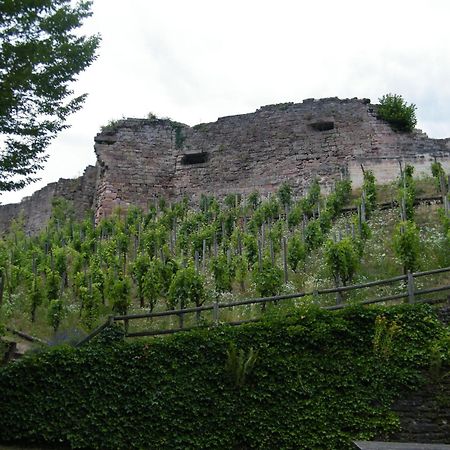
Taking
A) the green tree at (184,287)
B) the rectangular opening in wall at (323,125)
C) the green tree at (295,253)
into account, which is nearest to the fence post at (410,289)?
the green tree at (295,253)

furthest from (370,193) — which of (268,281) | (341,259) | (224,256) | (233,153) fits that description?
(233,153)

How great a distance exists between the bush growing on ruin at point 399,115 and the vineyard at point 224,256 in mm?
3457

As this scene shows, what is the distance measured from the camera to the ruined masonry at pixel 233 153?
19.6 m

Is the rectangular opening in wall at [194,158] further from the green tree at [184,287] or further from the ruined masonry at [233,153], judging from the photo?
the green tree at [184,287]

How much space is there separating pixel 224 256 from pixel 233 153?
8.59m

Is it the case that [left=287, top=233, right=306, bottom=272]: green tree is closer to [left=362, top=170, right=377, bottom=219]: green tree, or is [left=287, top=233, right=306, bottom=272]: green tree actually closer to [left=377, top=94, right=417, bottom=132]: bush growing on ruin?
[left=362, top=170, right=377, bottom=219]: green tree

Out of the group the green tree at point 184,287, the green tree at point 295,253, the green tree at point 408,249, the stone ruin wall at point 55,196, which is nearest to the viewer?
the green tree at point 408,249

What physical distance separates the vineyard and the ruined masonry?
1474 mm

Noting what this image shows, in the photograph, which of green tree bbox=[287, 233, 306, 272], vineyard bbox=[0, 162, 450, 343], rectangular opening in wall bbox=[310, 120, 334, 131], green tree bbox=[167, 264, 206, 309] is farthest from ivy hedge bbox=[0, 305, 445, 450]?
rectangular opening in wall bbox=[310, 120, 334, 131]

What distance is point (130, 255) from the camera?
617 inches

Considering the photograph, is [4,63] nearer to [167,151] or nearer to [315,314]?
[315,314]

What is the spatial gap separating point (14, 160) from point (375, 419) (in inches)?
235

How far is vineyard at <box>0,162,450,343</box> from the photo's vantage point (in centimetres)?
1128

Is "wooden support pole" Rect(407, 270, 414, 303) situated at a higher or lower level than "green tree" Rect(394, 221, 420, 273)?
lower
